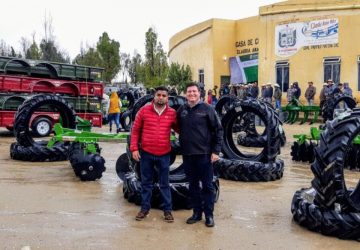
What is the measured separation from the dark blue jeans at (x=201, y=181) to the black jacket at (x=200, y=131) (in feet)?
0.34

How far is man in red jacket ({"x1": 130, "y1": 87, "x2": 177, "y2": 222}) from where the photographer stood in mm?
5945

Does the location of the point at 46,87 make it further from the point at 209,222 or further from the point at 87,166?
the point at 209,222

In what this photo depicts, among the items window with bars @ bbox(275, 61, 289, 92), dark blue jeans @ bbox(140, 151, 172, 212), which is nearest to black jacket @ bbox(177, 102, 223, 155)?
dark blue jeans @ bbox(140, 151, 172, 212)

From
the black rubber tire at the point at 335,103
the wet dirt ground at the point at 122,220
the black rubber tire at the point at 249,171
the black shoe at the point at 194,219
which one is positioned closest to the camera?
the wet dirt ground at the point at 122,220

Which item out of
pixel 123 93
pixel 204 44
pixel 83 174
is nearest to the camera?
pixel 83 174

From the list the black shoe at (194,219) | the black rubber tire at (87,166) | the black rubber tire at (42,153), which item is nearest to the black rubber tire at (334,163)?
the black shoe at (194,219)

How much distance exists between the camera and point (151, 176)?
6.08 m

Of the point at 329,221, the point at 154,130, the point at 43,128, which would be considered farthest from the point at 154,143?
the point at 43,128

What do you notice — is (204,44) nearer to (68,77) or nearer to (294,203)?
(68,77)

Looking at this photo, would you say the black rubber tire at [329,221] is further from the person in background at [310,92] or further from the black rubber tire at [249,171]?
the person in background at [310,92]

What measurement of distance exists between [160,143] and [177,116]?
387 millimetres

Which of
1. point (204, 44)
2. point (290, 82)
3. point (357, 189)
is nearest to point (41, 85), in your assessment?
point (357, 189)

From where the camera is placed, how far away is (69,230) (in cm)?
550

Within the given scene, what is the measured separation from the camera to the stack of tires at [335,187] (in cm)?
532
